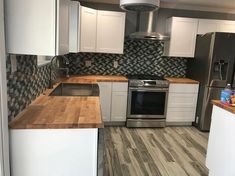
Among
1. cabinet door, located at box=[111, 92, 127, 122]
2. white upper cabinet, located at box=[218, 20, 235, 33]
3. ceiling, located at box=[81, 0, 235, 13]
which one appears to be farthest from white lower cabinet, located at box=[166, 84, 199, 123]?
ceiling, located at box=[81, 0, 235, 13]

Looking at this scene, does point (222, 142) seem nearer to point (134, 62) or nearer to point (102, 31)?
point (134, 62)

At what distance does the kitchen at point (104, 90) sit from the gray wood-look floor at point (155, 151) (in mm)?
14

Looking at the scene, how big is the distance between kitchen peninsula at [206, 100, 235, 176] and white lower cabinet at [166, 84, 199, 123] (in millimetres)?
1672

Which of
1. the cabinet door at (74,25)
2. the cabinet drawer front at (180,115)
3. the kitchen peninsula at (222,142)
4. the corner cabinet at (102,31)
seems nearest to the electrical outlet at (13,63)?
the cabinet door at (74,25)

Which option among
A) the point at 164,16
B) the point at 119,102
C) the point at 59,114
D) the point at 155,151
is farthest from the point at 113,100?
the point at 59,114

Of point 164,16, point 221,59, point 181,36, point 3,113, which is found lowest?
point 3,113

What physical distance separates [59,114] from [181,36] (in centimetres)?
315

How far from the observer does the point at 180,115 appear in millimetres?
4051

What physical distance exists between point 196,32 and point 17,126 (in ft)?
12.1

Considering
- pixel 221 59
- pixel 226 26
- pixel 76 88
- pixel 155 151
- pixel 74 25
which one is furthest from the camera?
pixel 226 26

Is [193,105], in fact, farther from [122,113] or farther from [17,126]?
[17,126]

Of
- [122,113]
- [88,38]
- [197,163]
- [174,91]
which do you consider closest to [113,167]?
[197,163]

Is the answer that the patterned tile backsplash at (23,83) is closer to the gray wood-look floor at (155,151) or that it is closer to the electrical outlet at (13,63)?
the electrical outlet at (13,63)

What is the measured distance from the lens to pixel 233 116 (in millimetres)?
1940
